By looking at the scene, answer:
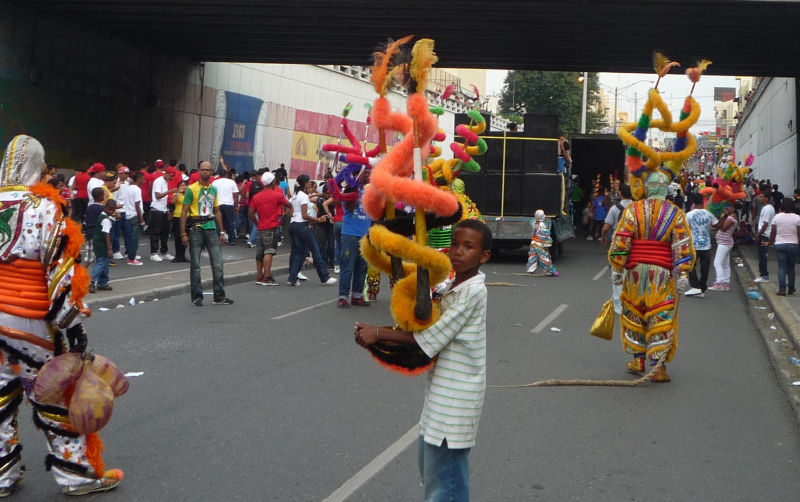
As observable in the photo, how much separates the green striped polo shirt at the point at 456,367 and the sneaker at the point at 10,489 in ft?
8.20

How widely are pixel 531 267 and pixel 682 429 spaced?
11.8 meters

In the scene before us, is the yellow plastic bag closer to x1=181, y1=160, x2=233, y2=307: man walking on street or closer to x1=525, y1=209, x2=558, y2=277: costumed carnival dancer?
x1=181, y1=160, x2=233, y2=307: man walking on street

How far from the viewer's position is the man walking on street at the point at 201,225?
40.8ft

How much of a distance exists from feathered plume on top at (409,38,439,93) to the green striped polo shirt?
85 cm

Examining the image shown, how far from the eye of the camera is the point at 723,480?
5586 mm

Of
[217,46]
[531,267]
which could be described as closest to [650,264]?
[531,267]

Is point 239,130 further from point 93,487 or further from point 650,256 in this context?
point 93,487

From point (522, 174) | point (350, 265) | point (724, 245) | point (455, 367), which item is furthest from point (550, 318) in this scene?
point (522, 174)

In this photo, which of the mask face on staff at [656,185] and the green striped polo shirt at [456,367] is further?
the mask face on staff at [656,185]

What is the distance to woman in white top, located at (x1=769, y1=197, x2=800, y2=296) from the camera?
14.6m

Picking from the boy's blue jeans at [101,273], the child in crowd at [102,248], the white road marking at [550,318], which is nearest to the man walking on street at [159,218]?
the child in crowd at [102,248]

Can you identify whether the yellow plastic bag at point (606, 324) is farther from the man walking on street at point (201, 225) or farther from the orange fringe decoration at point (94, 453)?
the man walking on street at point (201, 225)

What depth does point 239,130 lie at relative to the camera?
31.7 metres

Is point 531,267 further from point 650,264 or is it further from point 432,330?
point 432,330
